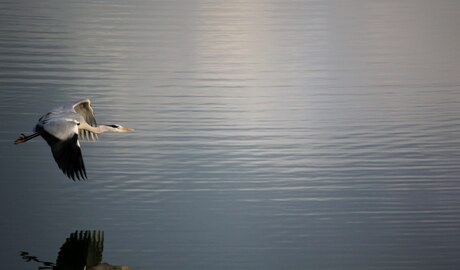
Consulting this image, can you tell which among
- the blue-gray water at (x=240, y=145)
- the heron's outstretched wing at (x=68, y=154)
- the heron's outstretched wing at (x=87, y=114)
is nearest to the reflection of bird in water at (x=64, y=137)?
the heron's outstretched wing at (x=68, y=154)

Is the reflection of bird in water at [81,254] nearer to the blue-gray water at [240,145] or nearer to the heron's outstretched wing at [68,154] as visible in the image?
the blue-gray water at [240,145]

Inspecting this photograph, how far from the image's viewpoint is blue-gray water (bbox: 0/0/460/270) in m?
11.6

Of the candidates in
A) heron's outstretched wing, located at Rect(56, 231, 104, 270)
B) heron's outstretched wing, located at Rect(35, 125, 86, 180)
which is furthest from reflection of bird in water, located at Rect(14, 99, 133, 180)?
heron's outstretched wing, located at Rect(56, 231, 104, 270)

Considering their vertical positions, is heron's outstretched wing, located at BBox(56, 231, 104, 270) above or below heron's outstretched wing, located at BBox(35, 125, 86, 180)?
below

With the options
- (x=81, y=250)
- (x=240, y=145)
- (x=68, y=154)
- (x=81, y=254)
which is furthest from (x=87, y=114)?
(x=81, y=254)

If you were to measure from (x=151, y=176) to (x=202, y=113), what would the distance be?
373cm

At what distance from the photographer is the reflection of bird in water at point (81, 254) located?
34.8 ft

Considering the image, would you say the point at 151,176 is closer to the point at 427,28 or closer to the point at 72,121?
the point at 72,121

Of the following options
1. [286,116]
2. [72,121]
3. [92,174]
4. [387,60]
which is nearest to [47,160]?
[92,174]

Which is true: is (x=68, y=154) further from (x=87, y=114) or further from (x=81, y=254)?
(x=87, y=114)

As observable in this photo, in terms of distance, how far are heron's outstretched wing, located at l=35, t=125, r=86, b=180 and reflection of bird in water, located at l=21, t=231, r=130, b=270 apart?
2.49 ft

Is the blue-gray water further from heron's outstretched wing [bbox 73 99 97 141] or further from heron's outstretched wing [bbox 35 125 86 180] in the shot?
heron's outstretched wing [bbox 35 125 86 180]

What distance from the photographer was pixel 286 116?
17594mm

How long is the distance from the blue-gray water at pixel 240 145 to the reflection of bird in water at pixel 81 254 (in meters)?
0.10
